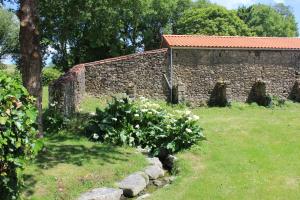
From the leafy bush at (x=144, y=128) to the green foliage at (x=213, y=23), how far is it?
92.1 feet

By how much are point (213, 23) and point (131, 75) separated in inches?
827

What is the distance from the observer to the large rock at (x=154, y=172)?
34.5ft

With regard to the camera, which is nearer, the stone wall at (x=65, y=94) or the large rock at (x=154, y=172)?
the large rock at (x=154, y=172)

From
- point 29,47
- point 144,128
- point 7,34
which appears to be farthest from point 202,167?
point 7,34

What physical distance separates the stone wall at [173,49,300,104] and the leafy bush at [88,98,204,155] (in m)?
9.02

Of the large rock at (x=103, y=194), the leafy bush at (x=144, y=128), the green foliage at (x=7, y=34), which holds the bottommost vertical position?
the large rock at (x=103, y=194)

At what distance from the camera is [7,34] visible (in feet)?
144

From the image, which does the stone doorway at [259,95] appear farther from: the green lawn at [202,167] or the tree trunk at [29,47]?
the tree trunk at [29,47]

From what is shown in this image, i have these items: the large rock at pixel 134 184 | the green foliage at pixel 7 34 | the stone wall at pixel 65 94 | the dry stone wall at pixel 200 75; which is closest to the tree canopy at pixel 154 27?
the dry stone wall at pixel 200 75

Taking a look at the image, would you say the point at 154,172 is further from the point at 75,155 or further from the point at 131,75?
the point at 131,75

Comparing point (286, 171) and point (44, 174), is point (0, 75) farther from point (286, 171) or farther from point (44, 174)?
point (286, 171)

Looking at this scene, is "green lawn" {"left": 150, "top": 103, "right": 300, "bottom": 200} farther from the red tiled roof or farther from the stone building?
the red tiled roof

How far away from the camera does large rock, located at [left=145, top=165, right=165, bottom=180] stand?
10522mm

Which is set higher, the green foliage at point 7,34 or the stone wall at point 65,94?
the green foliage at point 7,34
